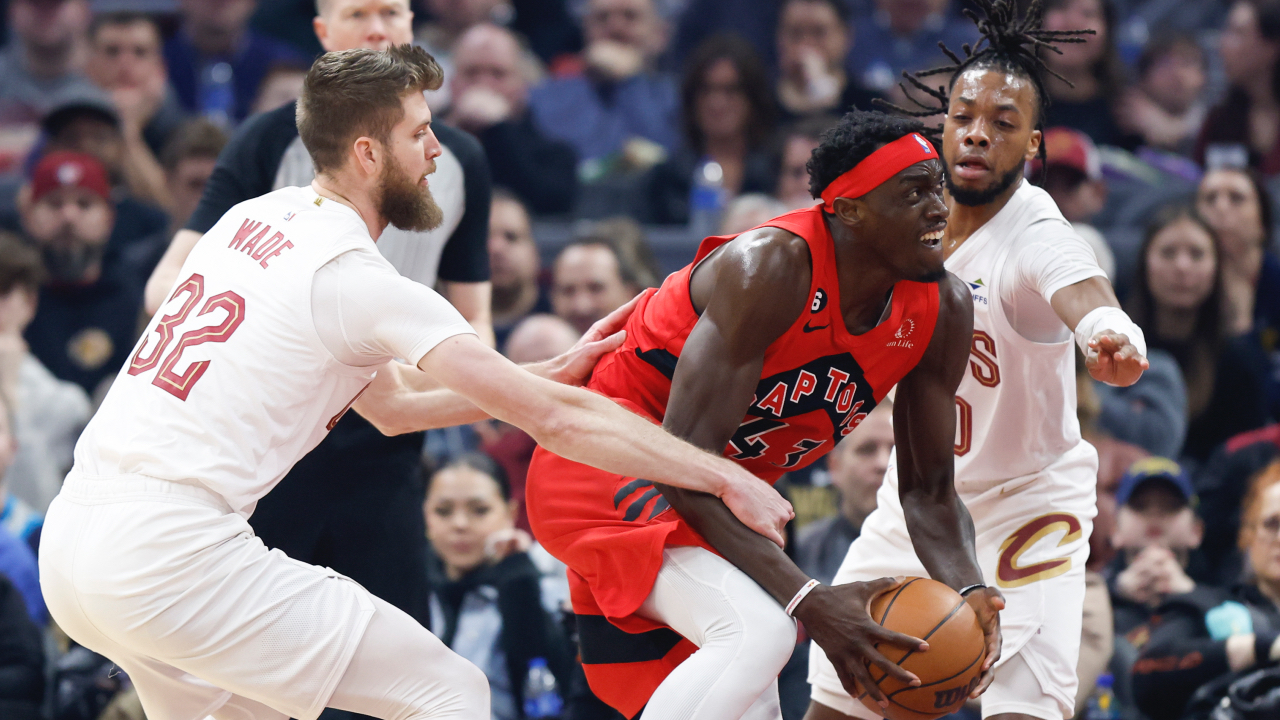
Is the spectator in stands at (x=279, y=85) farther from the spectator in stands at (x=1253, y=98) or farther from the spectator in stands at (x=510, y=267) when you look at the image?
the spectator in stands at (x=1253, y=98)

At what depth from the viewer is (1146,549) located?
613cm

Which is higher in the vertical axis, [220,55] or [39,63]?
[220,55]

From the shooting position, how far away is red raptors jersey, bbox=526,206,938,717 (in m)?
3.82

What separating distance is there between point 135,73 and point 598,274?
3.97m

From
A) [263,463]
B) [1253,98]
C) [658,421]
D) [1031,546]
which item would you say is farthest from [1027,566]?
[1253,98]

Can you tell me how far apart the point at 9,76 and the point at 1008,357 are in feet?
27.4

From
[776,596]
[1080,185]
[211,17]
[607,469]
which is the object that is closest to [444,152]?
[607,469]

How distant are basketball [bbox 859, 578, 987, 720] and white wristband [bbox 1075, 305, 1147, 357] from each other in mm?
764

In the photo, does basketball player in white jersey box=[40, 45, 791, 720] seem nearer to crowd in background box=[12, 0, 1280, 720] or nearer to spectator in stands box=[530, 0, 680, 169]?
crowd in background box=[12, 0, 1280, 720]

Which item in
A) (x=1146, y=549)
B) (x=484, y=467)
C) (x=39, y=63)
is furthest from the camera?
(x=39, y=63)

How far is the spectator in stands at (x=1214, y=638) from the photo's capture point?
5.45m

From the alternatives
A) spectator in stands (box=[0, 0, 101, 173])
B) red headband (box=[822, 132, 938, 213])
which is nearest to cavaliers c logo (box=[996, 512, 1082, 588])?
red headband (box=[822, 132, 938, 213])

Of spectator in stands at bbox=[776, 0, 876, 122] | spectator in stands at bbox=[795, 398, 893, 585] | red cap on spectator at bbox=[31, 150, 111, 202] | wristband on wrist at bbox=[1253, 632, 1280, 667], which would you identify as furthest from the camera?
spectator in stands at bbox=[776, 0, 876, 122]

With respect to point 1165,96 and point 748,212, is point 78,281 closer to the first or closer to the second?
point 748,212
